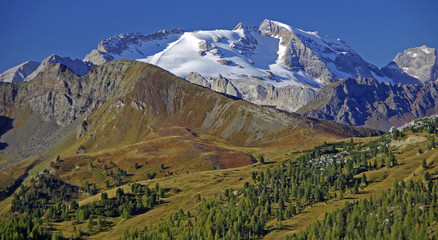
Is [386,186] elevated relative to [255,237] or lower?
elevated

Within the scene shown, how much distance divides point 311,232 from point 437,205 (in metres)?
43.1

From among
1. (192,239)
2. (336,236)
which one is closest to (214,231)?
(192,239)

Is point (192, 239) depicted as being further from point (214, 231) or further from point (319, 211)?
point (319, 211)

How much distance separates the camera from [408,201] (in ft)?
556

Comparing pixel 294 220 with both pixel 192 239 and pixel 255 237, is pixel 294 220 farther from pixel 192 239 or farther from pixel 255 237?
pixel 192 239

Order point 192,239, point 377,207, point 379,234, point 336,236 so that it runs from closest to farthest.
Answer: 1. point 379,234
2. point 336,236
3. point 377,207
4. point 192,239

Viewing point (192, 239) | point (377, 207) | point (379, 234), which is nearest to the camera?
point (379, 234)

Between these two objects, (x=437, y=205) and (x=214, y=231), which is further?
(x=214, y=231)

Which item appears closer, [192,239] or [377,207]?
[377,207]

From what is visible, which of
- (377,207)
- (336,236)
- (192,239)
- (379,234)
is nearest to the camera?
(379,234)

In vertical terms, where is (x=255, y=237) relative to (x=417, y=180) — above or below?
below

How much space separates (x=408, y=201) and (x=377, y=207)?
11406 mm

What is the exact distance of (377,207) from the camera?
577ft

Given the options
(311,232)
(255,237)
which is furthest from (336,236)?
(255,237)
